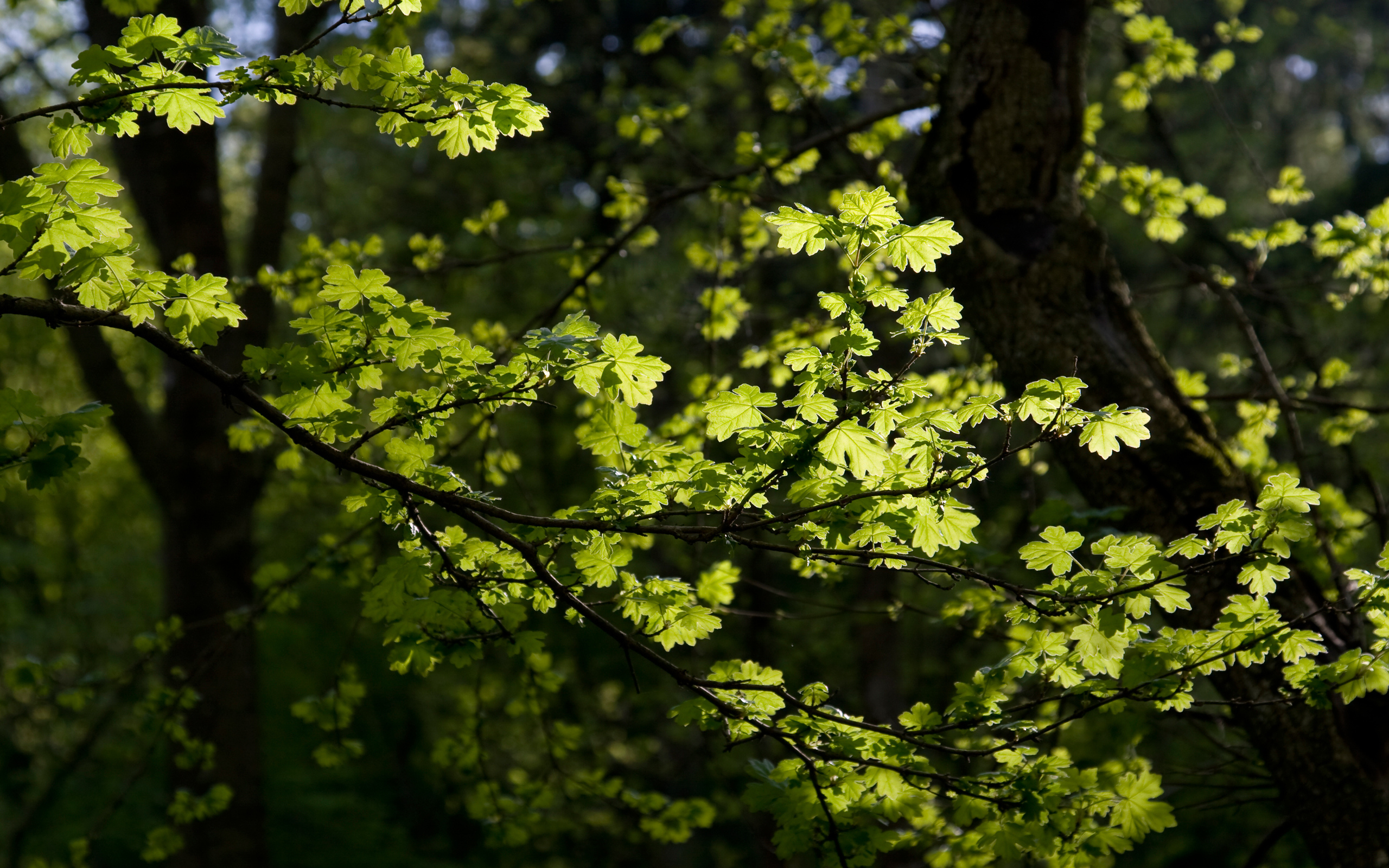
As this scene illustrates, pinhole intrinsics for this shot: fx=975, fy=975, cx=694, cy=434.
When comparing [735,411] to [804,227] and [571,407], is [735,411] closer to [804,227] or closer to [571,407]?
[804,227]

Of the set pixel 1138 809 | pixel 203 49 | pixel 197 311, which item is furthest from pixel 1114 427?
pixel 203 49

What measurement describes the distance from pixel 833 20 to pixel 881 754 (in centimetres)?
347

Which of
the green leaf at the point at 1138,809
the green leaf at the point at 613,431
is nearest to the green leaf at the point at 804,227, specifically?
the green leaf at the point at 613,431

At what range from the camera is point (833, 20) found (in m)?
4.58

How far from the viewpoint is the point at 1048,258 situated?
11.4 ft

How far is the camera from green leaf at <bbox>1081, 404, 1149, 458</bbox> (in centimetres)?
197

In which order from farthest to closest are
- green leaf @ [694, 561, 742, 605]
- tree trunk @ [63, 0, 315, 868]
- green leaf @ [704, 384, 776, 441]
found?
1. tree trunk @ [63, 0, 315, 868]
2. green leaf @ [694, 561, 742, 605]
3. green leaf @ [704, 384, 776, 441]

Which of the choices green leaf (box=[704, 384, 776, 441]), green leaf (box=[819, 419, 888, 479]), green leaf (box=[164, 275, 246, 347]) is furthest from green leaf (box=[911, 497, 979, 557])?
green leaf (box=[164, 275, 246, 347])

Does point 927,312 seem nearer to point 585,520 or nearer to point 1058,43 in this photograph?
point 585,520

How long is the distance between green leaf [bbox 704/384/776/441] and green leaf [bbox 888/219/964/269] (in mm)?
397

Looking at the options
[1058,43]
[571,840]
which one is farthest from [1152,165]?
[571,840]

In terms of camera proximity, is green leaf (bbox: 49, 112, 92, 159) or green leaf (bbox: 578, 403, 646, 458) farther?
green leaf (bbox: 578, 403, 646, 458)

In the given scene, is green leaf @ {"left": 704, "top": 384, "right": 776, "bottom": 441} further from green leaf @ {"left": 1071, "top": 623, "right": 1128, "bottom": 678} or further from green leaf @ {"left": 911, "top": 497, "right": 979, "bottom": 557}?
green leaf @ {"left": 1071, "top": 623, "right": 1128, "bottom": 678}

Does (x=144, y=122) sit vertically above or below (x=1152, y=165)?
below
